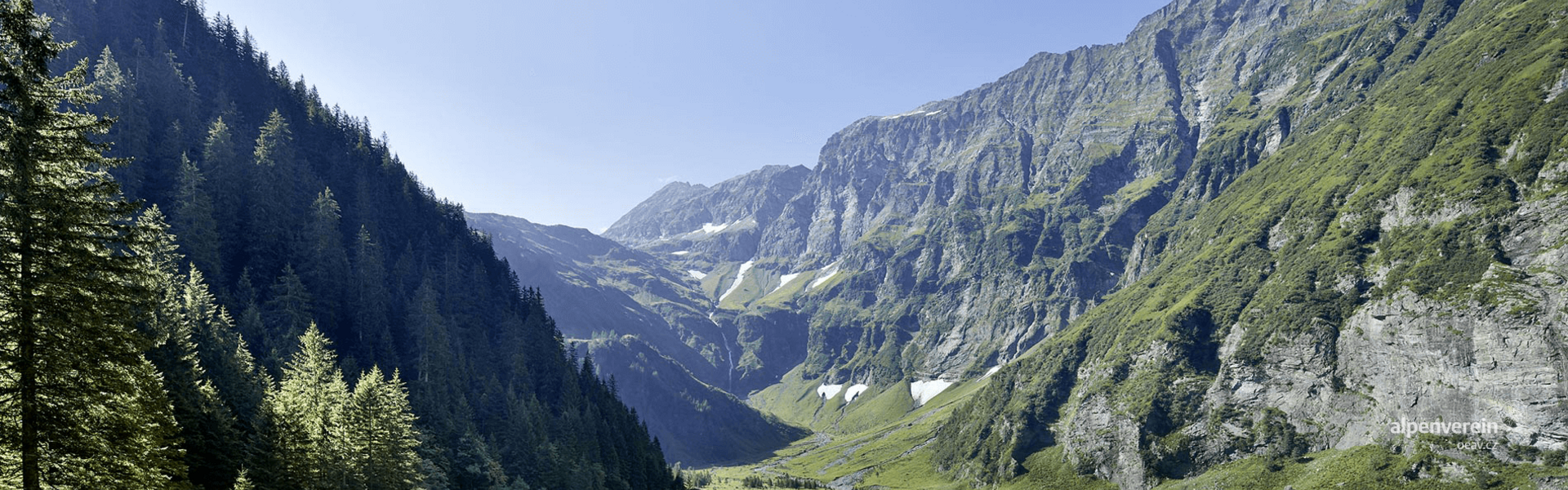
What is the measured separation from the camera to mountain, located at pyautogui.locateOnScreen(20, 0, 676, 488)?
50.8 meters

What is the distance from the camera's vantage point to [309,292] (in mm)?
110688

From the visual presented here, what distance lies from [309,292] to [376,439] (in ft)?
264

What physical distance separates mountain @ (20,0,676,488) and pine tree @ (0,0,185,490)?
23.2 meters

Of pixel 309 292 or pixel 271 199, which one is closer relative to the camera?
pixel 309 292

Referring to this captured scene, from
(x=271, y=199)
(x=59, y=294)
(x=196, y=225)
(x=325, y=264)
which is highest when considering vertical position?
(x=271, y=199)

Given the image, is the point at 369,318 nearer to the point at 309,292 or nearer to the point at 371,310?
the point at 371,310

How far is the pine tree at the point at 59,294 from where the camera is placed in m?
18.1

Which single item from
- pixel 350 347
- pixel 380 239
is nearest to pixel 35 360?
pixel 350 347

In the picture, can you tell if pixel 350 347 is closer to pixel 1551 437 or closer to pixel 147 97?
pixel 147 97

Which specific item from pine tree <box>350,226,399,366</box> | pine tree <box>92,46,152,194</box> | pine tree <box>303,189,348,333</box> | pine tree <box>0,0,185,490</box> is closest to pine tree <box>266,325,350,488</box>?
pine tree <box>0,0,185,490</box>

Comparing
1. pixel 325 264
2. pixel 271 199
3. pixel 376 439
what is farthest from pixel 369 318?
pixel 376 439

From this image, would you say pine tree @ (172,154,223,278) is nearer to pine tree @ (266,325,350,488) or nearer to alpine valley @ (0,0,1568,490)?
alpine valley @ (0,0,1568,490)

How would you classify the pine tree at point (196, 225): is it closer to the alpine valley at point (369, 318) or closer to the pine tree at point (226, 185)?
the alpine valley at point (369, 318)

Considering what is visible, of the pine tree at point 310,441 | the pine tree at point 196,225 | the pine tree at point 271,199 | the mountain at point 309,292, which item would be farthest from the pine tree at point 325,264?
the pine tree at point 310,441
